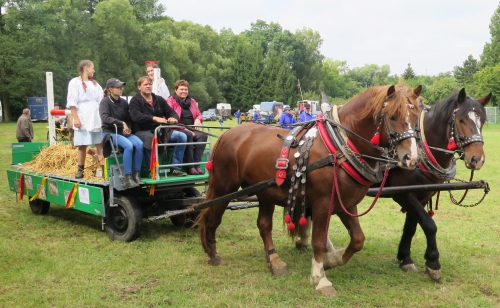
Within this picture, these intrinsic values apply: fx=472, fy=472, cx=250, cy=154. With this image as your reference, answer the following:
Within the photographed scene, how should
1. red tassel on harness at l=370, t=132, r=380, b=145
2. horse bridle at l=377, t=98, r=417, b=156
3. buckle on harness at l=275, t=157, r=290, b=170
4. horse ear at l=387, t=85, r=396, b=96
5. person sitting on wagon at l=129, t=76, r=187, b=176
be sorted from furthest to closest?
1. person sitting on wagon at l=129, t=76, r=187, b=176
2. buckle on harness at l=275, t=157, r=290, b=170
3. red tassel on harness at l=370, t=132, r=380, b=145
4. horse ear at l=387, t=85, r=396, b=96
5. horse bridle at l=377, t=98, r=417, b=156

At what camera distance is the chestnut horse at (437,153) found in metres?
4.84

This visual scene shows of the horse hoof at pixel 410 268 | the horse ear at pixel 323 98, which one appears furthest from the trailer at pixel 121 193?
the horse hoof at pixel 410 268

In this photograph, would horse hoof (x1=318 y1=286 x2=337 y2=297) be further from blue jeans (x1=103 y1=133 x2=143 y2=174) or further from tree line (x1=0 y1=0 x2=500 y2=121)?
tree line (x1=0 y1=0 x2=500 y2=121)

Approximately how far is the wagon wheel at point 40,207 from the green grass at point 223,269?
0.35 metres

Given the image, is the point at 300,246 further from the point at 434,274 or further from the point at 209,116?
the point at 209,116

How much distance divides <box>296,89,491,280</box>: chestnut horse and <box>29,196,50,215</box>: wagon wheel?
5792 millimetres

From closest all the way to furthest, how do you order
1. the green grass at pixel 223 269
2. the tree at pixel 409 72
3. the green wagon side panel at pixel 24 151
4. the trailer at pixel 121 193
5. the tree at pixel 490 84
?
the green grass at pixel 223 269 → the trailer at pixel 121 193 → the green wagon side panel at pixel 24 151 → the tree at pixel 490 84 → the tree at pixel 409 72

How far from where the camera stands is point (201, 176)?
21.4 ft

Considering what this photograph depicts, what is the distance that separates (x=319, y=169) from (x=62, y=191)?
14.0 feet

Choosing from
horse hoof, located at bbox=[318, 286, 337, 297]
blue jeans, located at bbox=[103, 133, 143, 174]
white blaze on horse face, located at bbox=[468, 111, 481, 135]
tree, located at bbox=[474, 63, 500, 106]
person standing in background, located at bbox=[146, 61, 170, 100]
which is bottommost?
horse hoof, located at bbox=[318, 286, 337, 297]

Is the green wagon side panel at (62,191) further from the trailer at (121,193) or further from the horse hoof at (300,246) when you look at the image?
the horse hoof at (300,246)

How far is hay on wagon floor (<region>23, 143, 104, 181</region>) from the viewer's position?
6871mm

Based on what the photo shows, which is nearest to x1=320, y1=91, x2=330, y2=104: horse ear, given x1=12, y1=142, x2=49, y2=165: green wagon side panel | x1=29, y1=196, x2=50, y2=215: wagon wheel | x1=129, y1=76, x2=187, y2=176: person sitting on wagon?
x1=129, y1=76, x2=187, y2=176: person sitting on wagon

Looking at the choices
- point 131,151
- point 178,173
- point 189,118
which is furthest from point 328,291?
point 189,118
